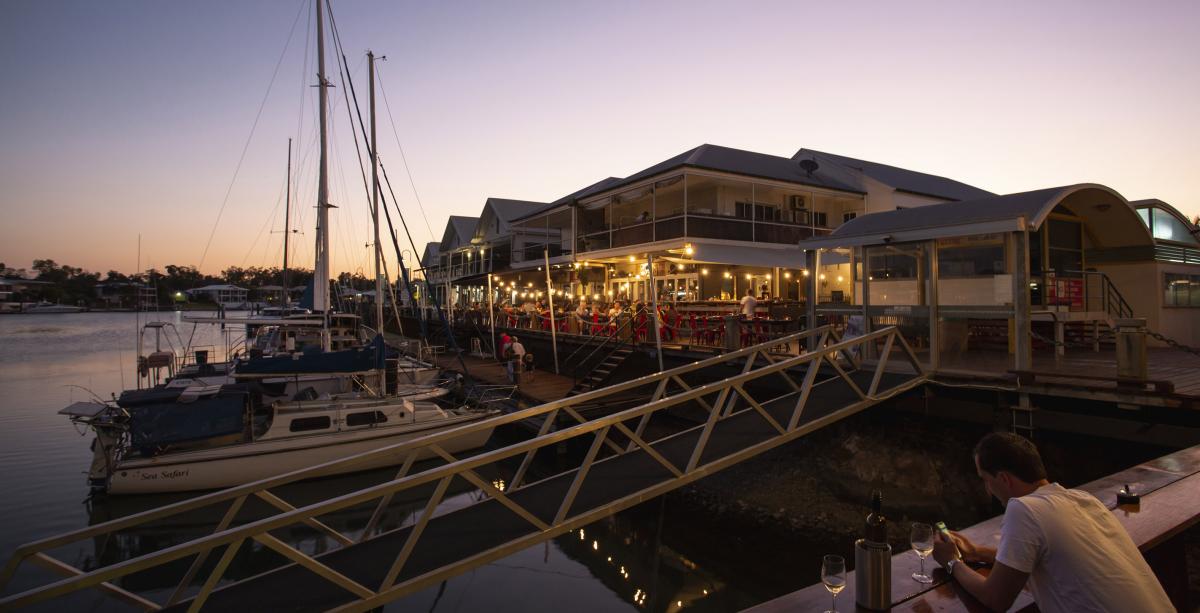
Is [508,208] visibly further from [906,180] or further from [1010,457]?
[1010,457]

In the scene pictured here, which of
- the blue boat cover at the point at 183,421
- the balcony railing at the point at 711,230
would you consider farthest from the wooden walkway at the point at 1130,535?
the balcony railing at the point at 711,230

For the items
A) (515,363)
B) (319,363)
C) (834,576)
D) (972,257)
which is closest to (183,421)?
(319,363)

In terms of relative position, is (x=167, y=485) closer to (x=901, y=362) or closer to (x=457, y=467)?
(x=457, y=467)

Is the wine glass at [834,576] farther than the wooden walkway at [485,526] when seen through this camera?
No

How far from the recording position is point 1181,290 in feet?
41.2

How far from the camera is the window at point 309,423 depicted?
13.4 metres

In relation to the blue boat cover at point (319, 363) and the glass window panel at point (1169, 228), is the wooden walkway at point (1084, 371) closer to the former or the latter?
the glass window panel at point (1169, 228)

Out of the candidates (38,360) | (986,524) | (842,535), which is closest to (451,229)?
(38,360)

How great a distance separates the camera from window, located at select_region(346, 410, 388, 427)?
1391 cm

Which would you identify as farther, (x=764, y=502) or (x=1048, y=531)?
(x=764, y=502)

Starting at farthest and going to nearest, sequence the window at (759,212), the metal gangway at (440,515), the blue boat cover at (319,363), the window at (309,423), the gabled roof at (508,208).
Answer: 1. the gabled roof at (508,208)
2. the window at (759,212)
3. the blue boat cover at (319,363)
4. the window at (309,423)
5. the metal gangway at (440,515)

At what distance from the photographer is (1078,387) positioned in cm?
784

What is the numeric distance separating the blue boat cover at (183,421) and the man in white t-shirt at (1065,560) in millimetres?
14536

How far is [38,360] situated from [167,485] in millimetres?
41142
